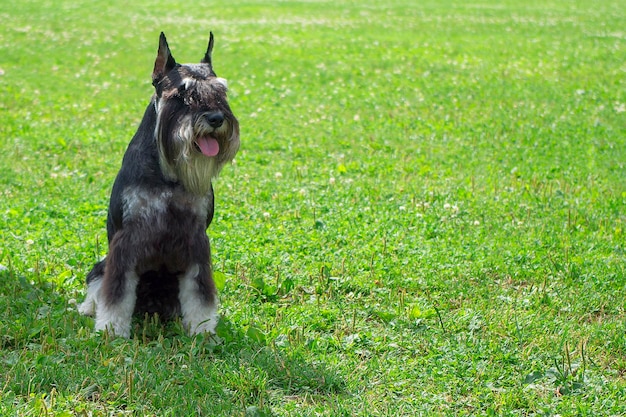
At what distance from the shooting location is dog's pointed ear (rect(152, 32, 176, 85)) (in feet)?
16.6

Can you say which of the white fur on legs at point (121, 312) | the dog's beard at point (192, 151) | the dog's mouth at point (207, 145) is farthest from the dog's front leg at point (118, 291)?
the dog's mouth at point (207, 145)

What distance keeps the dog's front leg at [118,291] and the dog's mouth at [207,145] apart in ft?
2.53

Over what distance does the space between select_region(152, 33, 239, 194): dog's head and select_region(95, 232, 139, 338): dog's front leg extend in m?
0.57

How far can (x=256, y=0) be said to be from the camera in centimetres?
2745

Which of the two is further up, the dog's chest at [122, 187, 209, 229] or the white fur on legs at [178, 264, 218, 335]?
the dog's chest at [122, 187, 209, 229]

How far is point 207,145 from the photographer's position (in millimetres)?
4879

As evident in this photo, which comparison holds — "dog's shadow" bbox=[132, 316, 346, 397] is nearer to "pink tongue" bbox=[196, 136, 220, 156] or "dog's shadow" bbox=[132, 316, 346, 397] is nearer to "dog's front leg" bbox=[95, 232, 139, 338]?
"dog's front leg" bbox=[95, 232, 139, 338]

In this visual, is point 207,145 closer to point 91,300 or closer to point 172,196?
point 172,196

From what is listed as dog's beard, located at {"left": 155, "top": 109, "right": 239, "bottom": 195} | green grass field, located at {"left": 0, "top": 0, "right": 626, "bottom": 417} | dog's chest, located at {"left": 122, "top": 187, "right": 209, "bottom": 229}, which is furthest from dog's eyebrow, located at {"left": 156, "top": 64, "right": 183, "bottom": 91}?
green grass field, located at {"left": 0, "top": 0, "right": 626, "bottom": 417}

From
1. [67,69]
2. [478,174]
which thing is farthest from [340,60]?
[478,174]

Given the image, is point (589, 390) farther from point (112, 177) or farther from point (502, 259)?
point (112, 177)

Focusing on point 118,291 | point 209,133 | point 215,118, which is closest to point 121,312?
point 118,291

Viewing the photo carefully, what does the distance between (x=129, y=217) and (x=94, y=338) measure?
0.78 m

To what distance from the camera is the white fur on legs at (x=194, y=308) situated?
5227mm
